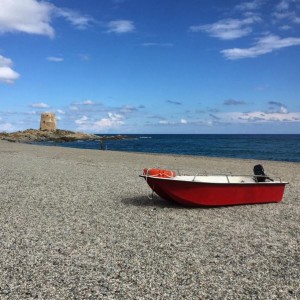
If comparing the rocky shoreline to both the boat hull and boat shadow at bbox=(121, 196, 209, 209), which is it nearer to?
boat shadow at bbox=(121, 196, 209, 209)

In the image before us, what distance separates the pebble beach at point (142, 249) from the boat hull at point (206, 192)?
29cm

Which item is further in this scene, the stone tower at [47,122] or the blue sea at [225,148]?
the stone tower at [47,122]

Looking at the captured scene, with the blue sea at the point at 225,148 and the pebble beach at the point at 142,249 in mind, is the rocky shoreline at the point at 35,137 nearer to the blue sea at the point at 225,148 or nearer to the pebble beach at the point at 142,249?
the blue sea at the point at 225,148

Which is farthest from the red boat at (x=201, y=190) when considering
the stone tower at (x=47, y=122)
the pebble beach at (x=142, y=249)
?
the stone tower at (x=47, y=122)

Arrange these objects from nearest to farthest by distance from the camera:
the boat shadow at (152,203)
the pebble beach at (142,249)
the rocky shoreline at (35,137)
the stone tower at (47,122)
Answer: the pebble beach at (142,249) < the boat shadow at (152,203) < the rocky shoreline at (35,137) < the stone tower at (47,122)

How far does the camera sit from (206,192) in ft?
40.0

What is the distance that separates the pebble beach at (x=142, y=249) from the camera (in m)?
6.04

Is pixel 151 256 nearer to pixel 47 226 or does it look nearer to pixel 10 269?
pixel 10 269

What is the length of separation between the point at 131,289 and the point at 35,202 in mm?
7971

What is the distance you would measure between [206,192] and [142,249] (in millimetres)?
4760

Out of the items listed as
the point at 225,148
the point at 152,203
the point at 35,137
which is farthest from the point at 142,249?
the point at 35,137

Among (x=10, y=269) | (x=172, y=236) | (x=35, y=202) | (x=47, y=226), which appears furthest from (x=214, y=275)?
(x=35, y=202)

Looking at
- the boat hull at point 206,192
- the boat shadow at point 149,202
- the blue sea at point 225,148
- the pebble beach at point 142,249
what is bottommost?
the pebble beach at point 142,249

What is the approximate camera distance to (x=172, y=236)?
9.04 meters
